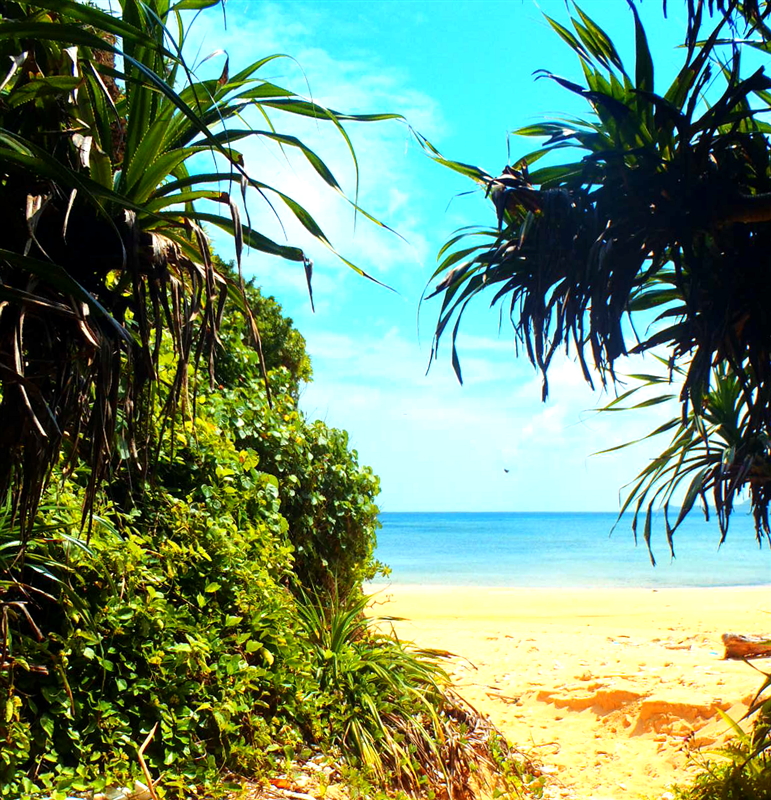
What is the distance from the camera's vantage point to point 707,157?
2916 millimetres

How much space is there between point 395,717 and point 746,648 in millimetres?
6215

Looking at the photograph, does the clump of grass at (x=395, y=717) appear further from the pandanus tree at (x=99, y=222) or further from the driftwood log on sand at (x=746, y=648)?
the driftwood log on sand at (x=746, y=648)

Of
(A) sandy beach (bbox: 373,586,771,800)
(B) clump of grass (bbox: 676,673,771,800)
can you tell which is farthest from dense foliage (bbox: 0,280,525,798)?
(B) clump of grass (bbox: 676,673,771,800)

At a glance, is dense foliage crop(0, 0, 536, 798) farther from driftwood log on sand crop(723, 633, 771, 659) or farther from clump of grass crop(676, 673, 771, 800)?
driftwood log on sand crop(723, 633, 771, 659)

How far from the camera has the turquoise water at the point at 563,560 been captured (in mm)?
33281

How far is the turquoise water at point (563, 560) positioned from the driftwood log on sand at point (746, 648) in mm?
13195

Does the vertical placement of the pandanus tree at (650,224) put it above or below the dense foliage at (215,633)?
above

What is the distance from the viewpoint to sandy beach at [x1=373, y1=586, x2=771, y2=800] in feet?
20.3

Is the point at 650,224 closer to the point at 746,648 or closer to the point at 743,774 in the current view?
the point at 743,774

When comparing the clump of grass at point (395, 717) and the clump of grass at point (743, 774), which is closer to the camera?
the clump of grass at point (743, 774)

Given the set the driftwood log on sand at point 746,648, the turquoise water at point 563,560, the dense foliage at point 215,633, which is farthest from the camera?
the turquoise water at point 563,560

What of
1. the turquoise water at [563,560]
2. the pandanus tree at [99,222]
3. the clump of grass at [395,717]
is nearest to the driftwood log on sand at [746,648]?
the clump of grass at [395,717]

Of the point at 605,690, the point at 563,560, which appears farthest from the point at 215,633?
the point at 563,560

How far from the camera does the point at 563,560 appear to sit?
44.1 m
